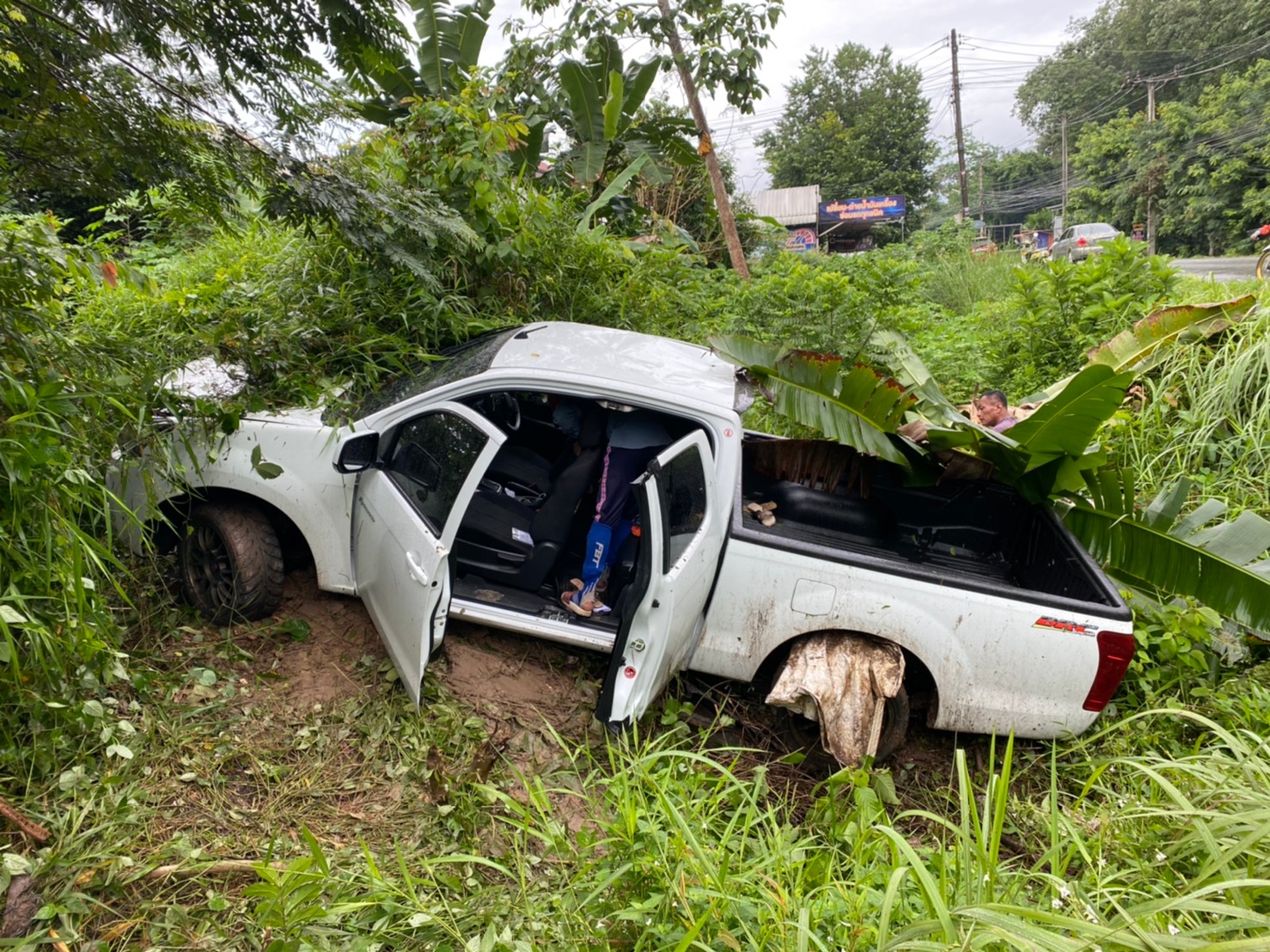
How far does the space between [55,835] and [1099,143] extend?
39823mm

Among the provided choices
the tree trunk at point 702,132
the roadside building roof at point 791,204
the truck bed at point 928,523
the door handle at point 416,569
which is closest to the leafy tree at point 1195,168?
the roadside building roof at point 791,204

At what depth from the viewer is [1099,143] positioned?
3203 cm

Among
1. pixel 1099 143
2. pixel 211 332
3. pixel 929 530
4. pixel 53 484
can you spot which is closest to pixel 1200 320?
pixel 929 530

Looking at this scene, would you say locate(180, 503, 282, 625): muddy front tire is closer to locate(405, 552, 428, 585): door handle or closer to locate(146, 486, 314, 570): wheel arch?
locate(146, 486, 314, 570): wheel arch

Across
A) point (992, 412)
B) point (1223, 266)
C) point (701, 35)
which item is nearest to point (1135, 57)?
point (1223, 266)

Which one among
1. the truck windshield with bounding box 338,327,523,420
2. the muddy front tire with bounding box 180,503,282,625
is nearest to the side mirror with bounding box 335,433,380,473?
the truck windshield with bounding box 338,327,523,420

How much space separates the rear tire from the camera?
137 inches

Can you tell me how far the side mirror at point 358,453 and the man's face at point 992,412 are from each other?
391 centimetres

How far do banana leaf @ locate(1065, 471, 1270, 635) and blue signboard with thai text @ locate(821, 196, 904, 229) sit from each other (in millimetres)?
29978

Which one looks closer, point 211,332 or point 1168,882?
point 1168,882

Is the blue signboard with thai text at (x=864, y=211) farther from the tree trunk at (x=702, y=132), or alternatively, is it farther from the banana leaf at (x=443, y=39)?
the banana leaf at (x=443, y=39)

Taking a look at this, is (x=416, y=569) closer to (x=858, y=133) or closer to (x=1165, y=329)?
(x=1165, y=329)

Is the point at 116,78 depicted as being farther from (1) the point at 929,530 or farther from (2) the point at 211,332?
(1) the point at 929,530

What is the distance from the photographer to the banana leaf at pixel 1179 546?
3.57 metres
